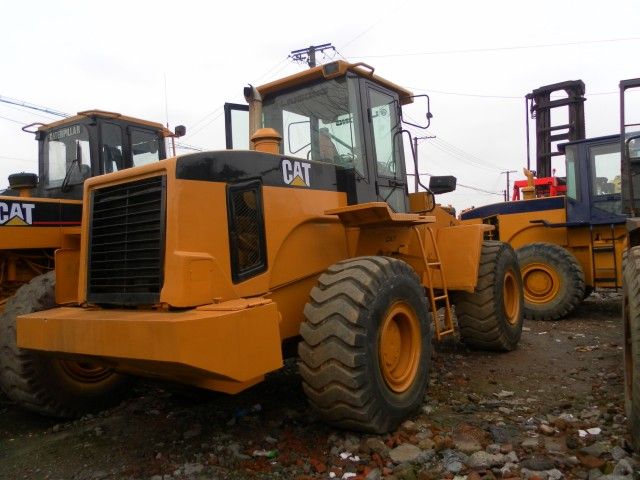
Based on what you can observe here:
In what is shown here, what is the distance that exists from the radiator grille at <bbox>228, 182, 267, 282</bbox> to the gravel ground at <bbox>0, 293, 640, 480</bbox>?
0.99 metres

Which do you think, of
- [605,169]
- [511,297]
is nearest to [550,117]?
[605,169]

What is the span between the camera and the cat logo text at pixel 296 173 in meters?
3.85

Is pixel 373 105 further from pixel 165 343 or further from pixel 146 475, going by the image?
pixel 146 475

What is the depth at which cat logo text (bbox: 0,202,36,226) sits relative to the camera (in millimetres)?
4891

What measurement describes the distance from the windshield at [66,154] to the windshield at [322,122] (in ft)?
8.01

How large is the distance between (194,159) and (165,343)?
3.72ft

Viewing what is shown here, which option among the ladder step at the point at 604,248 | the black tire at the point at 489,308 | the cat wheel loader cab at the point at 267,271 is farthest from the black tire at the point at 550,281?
the cat wheel loader cab at the point at 267,271

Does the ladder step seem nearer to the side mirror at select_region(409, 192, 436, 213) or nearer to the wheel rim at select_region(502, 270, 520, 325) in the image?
the wheel rim at select_region(502, 270, 520, 325)

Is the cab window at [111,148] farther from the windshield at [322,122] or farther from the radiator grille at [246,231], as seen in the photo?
the radiator grille at [246,231]

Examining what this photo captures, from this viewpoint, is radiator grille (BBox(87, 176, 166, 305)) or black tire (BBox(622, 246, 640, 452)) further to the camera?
radiator grille (BBox(87, 176, 166, 305))

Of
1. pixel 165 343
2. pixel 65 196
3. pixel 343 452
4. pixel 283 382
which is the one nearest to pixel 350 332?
pixel 343 452

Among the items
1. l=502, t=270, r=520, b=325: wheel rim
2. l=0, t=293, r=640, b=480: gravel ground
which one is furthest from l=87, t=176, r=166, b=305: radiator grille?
l=502, t=270, r=520, b=325: wheel rim

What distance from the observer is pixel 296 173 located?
395 centimetres

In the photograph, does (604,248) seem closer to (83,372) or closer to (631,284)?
(631,284)
